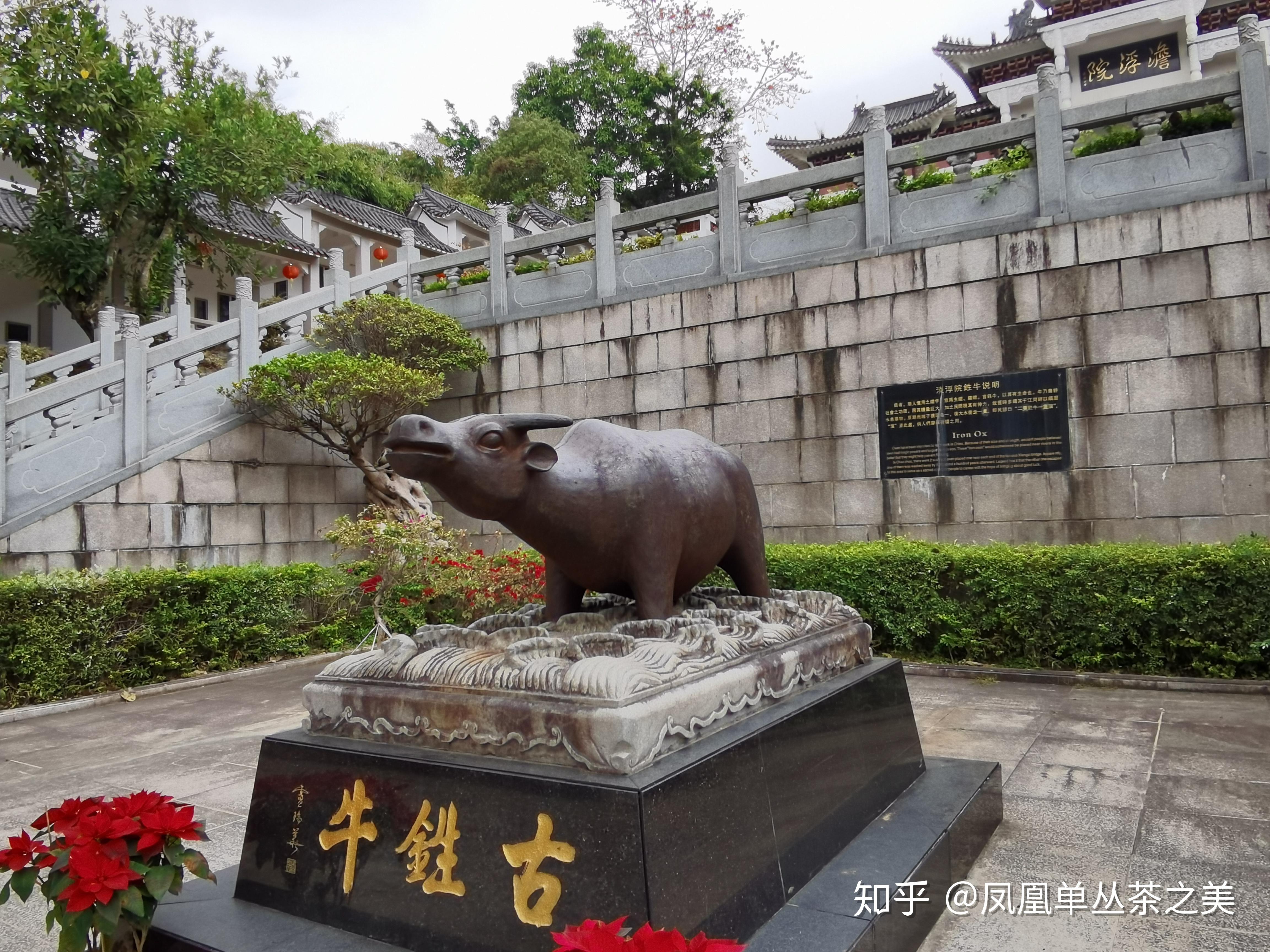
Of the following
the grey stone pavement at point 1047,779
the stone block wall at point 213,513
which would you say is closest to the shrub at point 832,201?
the grey stone pavement at point 1047,779

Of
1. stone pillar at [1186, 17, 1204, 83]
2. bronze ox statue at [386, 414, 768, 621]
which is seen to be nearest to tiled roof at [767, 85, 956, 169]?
stone pillar at [1186, 17, 1204, 83]

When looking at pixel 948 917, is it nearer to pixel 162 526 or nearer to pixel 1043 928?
pixel 1043 928

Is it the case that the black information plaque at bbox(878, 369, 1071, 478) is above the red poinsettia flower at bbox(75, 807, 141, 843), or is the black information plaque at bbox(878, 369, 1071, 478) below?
above

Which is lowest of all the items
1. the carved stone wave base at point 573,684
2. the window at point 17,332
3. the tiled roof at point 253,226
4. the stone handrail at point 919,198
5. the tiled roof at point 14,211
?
the carved stone wave base at point 573,684

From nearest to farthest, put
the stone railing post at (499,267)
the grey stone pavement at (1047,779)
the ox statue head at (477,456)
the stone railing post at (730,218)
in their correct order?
the ox statue head at (477,456) < the grey stone pavement at (1047,779) < the stone railing post at (730,218) < the stone railing post at (499,267)

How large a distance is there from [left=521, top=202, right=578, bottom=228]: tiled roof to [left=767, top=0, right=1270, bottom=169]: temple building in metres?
9.91

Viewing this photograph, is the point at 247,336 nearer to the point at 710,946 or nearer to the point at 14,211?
the point at 14,211

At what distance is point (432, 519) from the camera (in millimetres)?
10211

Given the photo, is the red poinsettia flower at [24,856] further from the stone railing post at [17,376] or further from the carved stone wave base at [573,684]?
the stone railing post at [17,376]

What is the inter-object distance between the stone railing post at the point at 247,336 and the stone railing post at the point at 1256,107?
11.6m

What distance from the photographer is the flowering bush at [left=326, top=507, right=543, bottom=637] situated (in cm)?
924

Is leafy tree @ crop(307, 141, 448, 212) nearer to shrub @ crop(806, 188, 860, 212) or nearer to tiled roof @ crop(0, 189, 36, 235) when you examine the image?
tiled roof @ crop(0, 189, 36, 235)

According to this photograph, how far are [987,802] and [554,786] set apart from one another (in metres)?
2.52

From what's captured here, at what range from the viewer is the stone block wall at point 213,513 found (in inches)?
358
